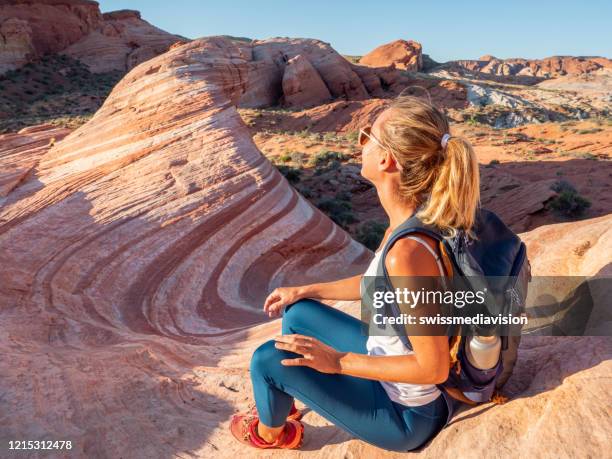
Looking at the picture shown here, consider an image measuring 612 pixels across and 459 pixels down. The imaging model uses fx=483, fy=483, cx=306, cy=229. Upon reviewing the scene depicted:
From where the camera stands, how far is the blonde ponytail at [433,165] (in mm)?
1670

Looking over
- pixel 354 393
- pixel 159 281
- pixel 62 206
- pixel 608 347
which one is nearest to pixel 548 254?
pixel 608 347

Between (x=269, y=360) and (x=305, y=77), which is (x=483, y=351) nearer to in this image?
(x=269, y=360)

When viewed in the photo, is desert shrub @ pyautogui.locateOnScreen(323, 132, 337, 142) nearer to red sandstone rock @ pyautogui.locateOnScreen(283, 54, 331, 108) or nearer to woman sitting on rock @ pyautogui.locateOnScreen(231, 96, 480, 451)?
red sandstone rock @ pyautogui.locateOnScreen(283, 54, 331, 108)

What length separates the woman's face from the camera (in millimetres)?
1909

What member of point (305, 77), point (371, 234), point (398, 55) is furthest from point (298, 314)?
point (398, 55)

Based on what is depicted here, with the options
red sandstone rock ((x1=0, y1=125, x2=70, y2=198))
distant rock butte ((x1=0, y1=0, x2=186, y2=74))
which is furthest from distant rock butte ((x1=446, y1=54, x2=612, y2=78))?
red sandstone rock ((x1=0, y1=125, x2=70, y2=198))

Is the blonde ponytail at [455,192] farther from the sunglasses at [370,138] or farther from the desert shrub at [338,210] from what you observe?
the desert shrub at [338,210]

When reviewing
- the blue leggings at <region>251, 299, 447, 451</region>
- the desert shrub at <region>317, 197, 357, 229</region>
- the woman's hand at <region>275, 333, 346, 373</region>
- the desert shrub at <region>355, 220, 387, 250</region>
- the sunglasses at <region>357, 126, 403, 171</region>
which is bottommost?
the desert shrub at <region>355, 220, 387, 250</region>

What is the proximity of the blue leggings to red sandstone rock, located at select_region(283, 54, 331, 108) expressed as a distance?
2763cm

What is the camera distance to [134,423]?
2.47 metres

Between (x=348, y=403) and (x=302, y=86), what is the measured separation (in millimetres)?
28658

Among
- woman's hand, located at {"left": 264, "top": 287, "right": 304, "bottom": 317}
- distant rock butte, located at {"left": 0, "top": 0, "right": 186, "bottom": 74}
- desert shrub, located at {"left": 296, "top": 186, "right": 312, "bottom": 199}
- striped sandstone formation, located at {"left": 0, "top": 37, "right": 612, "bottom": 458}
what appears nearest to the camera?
striped sandstone formation, located at {"left": 0, "top": 37, "right": 612, "bottom": 458}

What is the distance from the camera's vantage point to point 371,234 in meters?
10.0

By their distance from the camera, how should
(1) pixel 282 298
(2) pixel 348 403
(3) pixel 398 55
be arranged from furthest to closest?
(3) pixel 398 55 → (1) pixel 282 298 → (2) pixel 348 403
